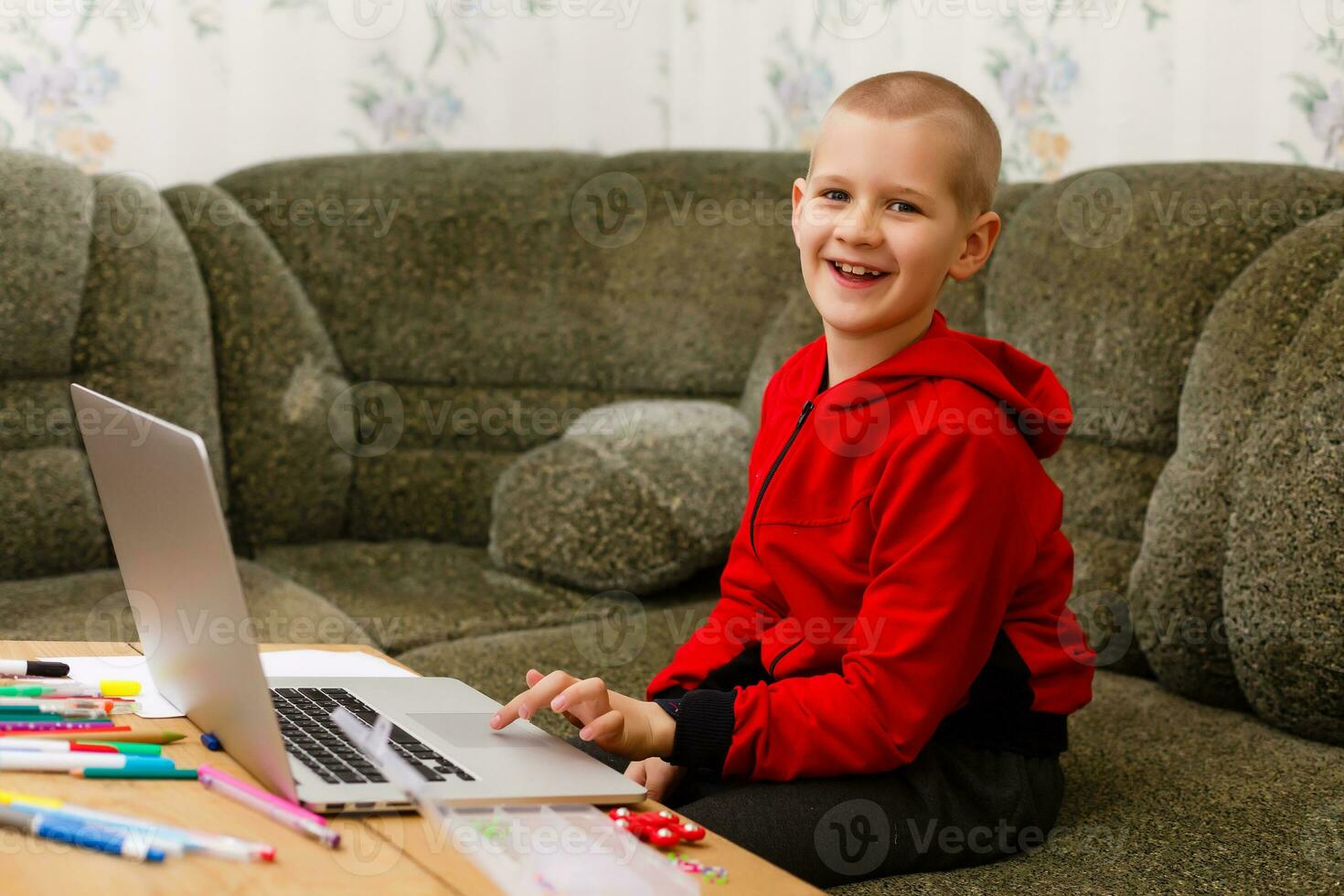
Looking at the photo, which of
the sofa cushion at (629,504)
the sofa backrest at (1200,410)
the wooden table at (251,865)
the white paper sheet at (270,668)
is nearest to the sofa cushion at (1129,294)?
the sofa backrest at (1200,410)

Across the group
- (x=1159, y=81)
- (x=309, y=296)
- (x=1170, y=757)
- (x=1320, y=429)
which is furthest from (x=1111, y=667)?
(x=309, y=296)

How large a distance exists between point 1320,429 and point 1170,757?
0.33 metres

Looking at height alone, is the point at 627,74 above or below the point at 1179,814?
above

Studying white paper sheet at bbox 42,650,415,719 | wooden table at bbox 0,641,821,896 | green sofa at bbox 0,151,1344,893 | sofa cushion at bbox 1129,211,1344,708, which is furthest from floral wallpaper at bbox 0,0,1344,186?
wooden table at bbox 0,641,821,896

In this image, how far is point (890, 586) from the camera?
944mm

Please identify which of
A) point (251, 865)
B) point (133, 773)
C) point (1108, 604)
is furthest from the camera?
point (1108, 604)

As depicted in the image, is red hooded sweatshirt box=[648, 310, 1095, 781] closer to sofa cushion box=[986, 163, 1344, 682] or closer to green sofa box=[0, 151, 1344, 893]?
green sofa box=[0, 151, 1344, 893]

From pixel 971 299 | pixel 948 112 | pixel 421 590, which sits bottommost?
pixel 421 590

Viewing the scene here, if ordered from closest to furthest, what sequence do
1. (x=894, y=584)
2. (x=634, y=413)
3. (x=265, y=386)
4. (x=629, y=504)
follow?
(x=894, y=584) → (x=629, y=504) → (x=634, y=413) → (x=265, y=386)

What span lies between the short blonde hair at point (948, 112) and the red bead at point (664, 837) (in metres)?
0.57

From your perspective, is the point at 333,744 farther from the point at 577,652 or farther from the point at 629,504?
the point at 629,504

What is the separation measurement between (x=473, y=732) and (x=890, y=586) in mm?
311

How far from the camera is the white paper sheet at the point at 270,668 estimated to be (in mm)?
879

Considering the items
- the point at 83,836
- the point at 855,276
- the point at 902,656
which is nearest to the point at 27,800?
the point at 83,836
